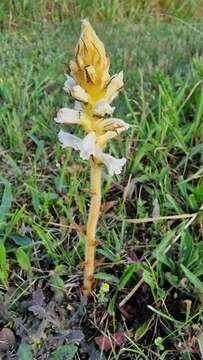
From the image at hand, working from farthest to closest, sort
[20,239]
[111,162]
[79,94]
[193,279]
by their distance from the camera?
[20,239], [193,279], [111,162], [79,94]

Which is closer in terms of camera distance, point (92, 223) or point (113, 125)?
point (113, 125)

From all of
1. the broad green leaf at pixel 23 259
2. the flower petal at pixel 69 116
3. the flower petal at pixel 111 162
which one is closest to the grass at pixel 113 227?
the broad green leaf at pixel 23 259

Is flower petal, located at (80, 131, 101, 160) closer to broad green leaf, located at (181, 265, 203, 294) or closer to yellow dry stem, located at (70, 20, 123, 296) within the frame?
yellow dry stem, located at (70, 20, 123, 296)

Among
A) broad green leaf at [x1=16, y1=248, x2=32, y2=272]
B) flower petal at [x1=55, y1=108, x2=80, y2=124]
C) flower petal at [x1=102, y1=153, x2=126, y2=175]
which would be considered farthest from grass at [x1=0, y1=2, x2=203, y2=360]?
flower petal at [x1=55, y1=108, x2=80, y2=124]

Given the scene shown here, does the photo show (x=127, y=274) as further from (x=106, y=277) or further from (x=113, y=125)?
(x=113, y=125)

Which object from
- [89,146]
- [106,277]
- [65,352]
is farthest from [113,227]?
[89,146]

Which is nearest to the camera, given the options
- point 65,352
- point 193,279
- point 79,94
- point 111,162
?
point 79,94

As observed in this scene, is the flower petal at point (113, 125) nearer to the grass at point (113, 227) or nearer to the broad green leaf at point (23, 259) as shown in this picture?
the grass at point (113, 227)
